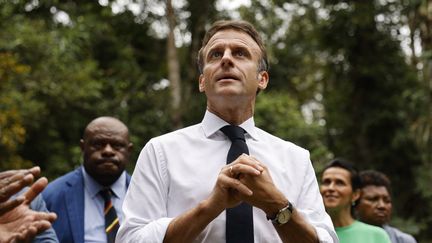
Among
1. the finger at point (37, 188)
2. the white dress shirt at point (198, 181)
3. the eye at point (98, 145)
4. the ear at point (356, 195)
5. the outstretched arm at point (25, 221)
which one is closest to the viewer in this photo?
the white dress shirt at point (198, 181)

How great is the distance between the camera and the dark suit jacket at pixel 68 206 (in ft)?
15.4

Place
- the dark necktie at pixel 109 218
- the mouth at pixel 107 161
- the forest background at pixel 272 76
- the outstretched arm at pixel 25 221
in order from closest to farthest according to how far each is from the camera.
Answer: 1. the outstretched arm at pixel 25 221
2. the dark necktie at pixel 109 218
3. the mouth at pixel 107 161
4. the forest background at pixel 272 76

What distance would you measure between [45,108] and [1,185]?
10963 millimetres

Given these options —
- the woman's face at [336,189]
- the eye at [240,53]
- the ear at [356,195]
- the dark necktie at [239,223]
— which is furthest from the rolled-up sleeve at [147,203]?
the ear at [356,195]

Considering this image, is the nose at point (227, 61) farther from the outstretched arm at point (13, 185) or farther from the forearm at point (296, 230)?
the outstretched arm at point (13, 185)

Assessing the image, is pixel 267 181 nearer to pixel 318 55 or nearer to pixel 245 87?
pixel 245 87

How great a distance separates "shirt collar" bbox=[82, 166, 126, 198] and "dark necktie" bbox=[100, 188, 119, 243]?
0.05 m

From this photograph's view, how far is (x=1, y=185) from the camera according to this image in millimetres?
2844

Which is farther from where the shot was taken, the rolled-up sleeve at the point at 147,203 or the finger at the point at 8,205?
the finger at the point at 8,205

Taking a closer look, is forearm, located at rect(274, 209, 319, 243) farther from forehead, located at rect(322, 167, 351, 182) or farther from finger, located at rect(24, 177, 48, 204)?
forehead, located at rect(322, 167, 351, 182)

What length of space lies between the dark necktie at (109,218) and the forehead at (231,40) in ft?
7.45

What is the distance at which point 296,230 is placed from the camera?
2512 millimetres

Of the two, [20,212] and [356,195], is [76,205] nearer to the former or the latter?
[20,212]

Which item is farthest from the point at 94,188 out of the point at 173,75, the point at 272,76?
the point at 272,76
